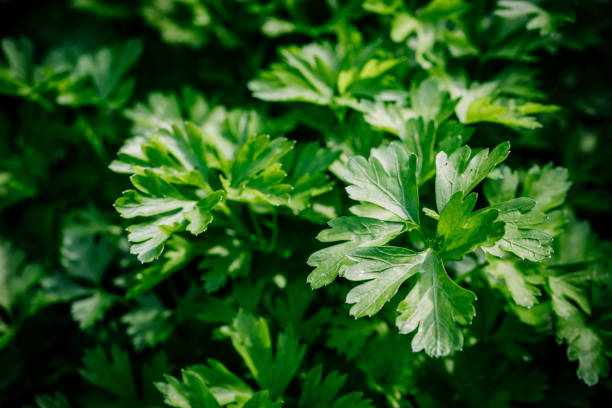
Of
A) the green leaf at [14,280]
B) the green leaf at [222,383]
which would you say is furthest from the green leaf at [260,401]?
the green leaf at [14,280]

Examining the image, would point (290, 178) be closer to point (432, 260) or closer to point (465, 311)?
point (432, 260)

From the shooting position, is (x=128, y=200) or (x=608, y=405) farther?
(x=608, y=405)

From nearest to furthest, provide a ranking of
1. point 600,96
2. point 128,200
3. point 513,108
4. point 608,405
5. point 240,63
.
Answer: point 128,200 → point 513,108 → point 608,405 → point 600,96 → point 240,63

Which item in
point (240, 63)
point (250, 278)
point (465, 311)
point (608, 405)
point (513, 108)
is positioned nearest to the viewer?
point (465, 311)

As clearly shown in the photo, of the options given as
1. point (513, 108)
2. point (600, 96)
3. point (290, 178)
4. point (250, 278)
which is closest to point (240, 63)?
point (290, 178)

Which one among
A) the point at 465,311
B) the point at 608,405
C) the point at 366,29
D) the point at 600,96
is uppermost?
the point at 366,29

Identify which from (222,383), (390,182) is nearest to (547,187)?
(390,182)

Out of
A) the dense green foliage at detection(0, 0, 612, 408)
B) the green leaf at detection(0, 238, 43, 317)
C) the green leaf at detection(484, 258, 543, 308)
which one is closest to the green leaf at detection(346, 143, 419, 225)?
the dense green foliage at detection(0, 0, 612, 408)

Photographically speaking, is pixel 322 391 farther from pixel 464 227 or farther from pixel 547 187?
pixel 547 187

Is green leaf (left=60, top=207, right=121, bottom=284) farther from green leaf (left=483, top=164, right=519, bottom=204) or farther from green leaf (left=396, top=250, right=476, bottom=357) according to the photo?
green leaf (left=483, top=164, right=519, bottom=204)

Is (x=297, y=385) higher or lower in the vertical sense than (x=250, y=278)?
lower
